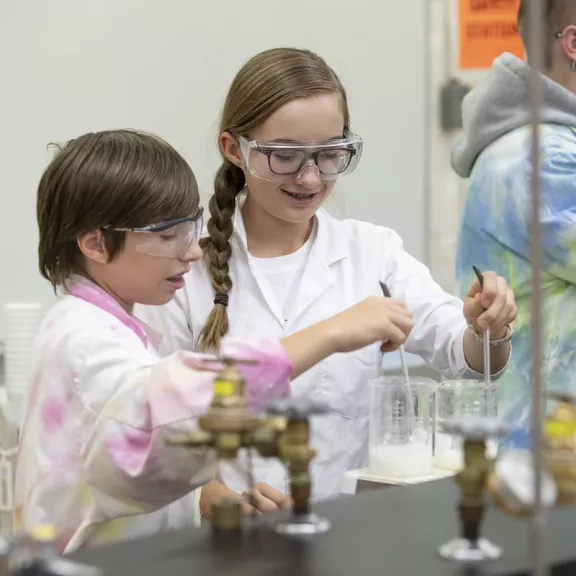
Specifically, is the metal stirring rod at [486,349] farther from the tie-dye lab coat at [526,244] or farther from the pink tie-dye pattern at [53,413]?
the pink tie-dye pattern at [53,413]

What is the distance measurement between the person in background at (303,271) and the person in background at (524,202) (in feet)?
0.67

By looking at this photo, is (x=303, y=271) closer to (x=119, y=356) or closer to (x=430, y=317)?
(x=430, y=317)

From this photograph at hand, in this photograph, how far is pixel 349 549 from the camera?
3.51 feet

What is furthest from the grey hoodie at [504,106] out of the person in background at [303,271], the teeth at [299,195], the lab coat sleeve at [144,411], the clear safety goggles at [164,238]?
the lab coat sleeve at [144,411]

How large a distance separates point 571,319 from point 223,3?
4.90 ft

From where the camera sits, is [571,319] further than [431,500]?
Yes

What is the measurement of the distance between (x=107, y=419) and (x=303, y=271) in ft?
2.72

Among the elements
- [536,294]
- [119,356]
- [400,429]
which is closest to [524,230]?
[400,429]

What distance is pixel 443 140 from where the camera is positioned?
378 cm

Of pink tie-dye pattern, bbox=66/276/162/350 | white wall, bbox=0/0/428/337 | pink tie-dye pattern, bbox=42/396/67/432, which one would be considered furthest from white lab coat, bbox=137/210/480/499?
white wall, bbox=0/0/428/337

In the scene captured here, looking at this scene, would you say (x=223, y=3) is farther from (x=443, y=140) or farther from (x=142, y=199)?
(x=142, y=199)

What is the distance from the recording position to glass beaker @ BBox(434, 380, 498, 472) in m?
1.74

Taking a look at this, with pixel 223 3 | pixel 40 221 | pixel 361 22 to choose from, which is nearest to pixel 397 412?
pixel 40 221

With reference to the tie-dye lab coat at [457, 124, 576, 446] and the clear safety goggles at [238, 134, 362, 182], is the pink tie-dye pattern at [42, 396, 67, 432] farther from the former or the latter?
the tie-dye lab coat at [457, 124, 576, 446]
